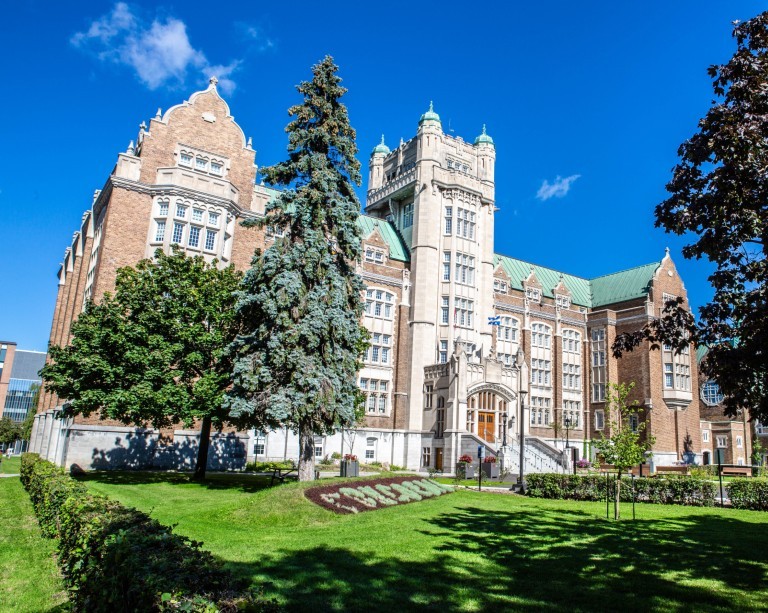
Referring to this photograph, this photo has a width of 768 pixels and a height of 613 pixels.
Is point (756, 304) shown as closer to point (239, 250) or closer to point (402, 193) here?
point (239, 250)

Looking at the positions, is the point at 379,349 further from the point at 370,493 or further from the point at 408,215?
the point at 370,493

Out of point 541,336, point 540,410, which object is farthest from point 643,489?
point 541,336

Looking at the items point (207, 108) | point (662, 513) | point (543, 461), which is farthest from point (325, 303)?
point (543, 461)

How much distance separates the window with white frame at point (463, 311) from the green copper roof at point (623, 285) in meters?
19.5

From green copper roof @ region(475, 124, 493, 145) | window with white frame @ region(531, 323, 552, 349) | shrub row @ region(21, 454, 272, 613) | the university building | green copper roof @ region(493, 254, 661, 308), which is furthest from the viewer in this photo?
green copper roof @ region(493, 254, 661, 308)

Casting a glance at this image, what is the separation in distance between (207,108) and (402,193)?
17315 millimetres

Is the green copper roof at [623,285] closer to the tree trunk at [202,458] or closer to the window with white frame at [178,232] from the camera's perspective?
the window with white frame at [178,232]

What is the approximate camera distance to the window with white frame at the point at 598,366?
5431 centimetres

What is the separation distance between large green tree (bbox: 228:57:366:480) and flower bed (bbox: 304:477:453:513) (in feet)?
10.8

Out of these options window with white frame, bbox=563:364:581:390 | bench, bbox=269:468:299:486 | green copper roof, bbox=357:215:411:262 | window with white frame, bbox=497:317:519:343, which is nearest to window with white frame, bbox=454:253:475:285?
green copper roof, bbox=357:215:411:262

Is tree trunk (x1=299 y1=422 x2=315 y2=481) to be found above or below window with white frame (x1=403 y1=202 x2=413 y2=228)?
below

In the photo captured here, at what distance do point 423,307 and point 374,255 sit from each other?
5.46 metres

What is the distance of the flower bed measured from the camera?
16719 mm

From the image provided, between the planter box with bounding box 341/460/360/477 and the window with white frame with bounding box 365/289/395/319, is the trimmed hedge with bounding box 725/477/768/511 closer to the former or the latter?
the planter box with bounding box 341/460/360/477
